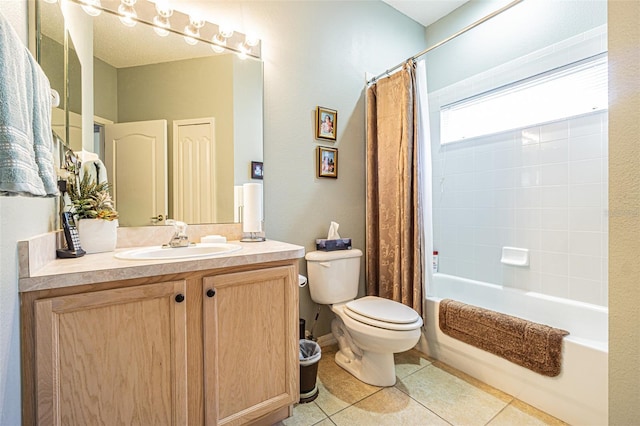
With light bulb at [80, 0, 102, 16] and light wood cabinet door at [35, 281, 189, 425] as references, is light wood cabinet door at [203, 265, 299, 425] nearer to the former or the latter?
light wood cabinet door at [35, 281, 189, 425]

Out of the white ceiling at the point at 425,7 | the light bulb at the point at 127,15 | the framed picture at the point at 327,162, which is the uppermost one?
the white ceiling at the point at 425,7

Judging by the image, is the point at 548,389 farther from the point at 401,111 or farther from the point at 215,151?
the point at 215,151

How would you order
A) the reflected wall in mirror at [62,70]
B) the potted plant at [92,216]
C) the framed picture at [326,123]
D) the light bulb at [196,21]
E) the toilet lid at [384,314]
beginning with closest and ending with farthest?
1. the reflected wall in mirror at [62,70]
2. the potted plant at [92,216]
3. the toilet lid at [384,314]
4. the light bulb at [196,21]
5. the framed picture at [326,123]

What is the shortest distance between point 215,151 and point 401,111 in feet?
4.27

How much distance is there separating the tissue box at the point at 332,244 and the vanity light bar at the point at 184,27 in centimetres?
132

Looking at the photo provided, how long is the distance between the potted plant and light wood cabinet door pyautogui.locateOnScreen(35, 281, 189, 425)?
43 cm

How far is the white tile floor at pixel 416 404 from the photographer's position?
1.38 meters

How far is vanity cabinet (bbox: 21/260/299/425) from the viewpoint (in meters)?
0.84

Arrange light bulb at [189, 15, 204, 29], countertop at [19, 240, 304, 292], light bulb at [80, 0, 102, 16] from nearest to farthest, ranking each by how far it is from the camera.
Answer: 1. countertop at [19, 240, 304, 292]
2. light bulb at [80, 0, 102, 16]
3. light bulb at [189, 15, 204, 29]

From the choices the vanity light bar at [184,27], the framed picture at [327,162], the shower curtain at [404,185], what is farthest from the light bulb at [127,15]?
the shower curtain at [404,185]

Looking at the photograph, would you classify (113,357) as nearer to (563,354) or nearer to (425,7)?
(563,354)

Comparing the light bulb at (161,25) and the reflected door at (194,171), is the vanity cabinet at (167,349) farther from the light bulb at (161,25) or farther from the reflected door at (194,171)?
the light bulb at (161,25)

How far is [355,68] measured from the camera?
227 centimetres

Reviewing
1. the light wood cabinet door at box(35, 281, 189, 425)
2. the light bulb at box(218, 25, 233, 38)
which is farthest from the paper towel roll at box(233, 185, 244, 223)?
the light bulb at box(218, 25, 233, 38)
